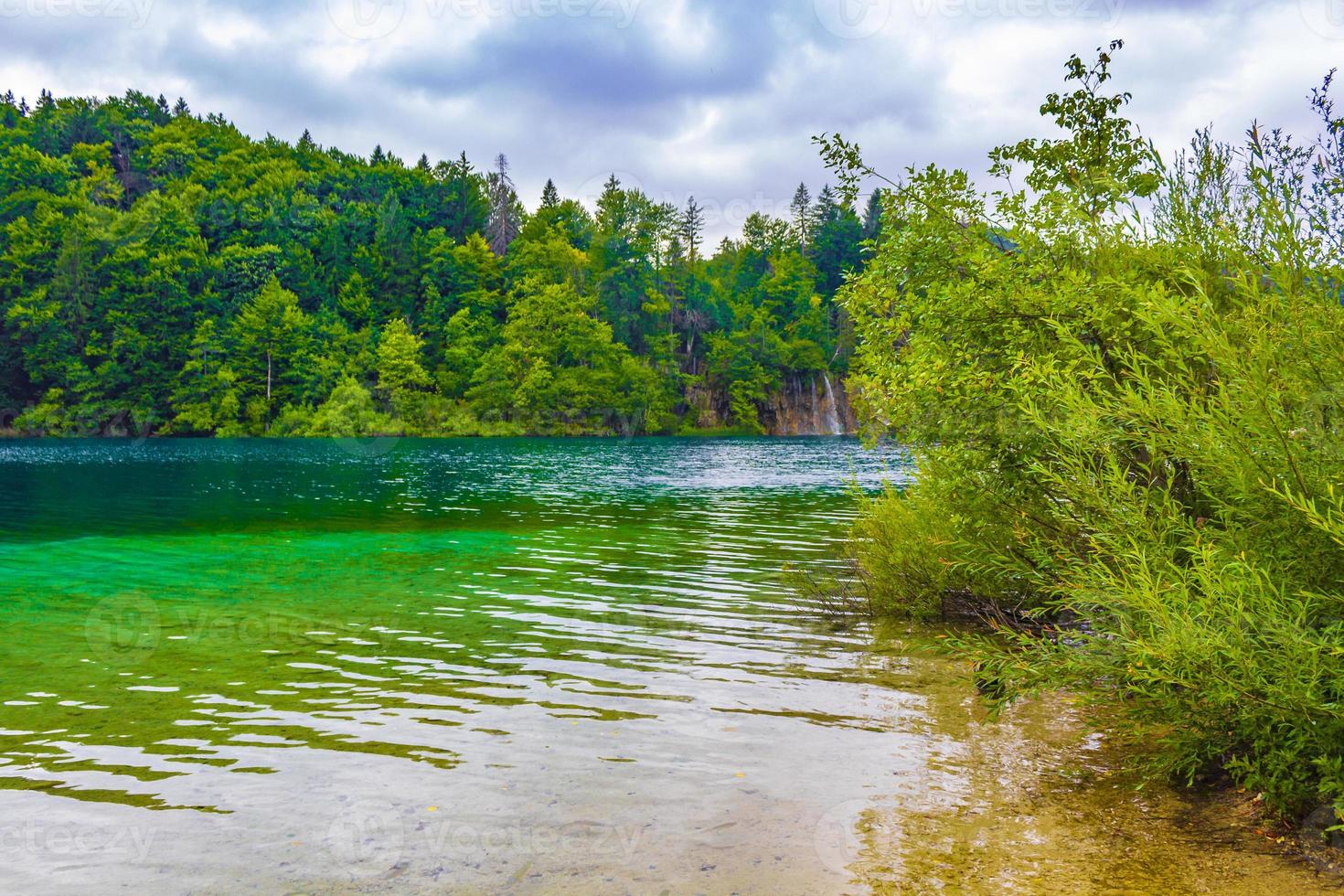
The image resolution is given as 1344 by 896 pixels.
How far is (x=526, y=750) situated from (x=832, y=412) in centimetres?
11818

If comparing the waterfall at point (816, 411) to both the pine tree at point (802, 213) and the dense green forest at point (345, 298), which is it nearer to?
the dense green forest at point (345, 298)

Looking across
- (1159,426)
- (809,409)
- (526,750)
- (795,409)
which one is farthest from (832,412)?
(1159,426)

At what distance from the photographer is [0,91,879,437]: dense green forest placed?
9344 cm

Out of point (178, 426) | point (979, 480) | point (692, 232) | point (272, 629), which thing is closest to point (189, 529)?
point (272, 629)

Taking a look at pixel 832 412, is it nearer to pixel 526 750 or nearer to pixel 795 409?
pixel 795 409

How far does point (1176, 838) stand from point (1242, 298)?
3.25 m

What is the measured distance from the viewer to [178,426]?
92.0 meters

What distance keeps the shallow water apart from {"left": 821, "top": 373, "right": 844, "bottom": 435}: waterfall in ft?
352

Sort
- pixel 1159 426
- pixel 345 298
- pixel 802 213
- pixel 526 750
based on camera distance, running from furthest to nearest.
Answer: pixel 802 213, pixel 345 298, pixel 526 750, pixel 1159 426

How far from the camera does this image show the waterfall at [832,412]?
12238 centimetres

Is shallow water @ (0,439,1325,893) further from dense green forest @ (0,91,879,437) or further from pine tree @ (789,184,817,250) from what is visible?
pine tree @ (789,184,817,250)

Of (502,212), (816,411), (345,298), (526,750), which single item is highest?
(502,212)

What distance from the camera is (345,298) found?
110 metres

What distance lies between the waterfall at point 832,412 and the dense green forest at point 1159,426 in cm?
11484
